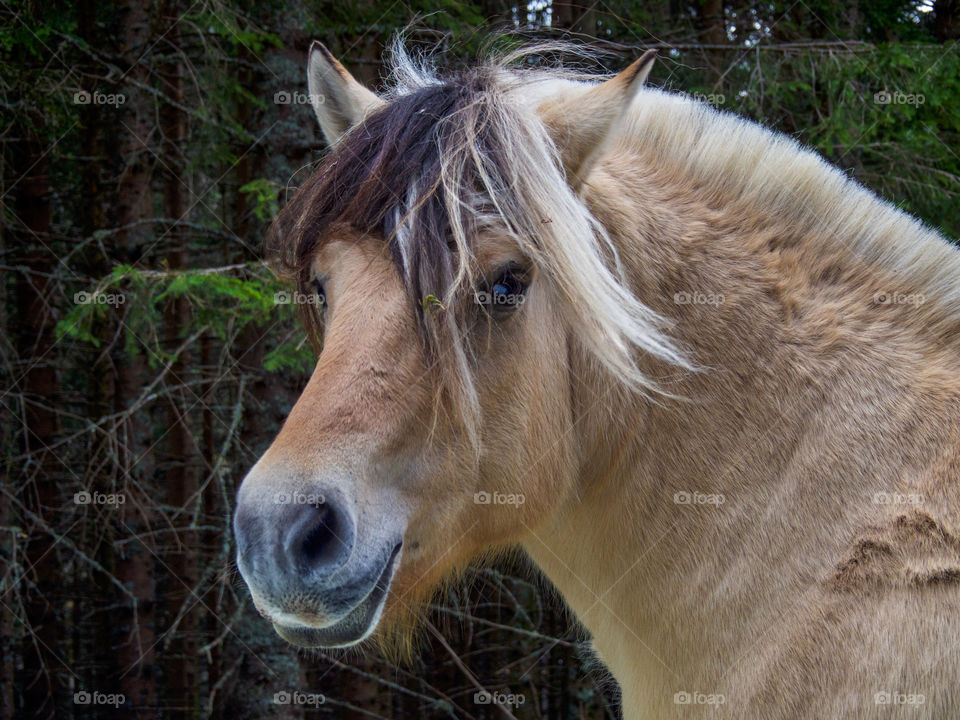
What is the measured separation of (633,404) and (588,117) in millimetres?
953

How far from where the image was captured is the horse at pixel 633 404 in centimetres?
210

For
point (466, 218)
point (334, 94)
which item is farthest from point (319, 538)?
point (334, 94)

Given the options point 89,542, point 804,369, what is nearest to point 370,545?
point 804,369

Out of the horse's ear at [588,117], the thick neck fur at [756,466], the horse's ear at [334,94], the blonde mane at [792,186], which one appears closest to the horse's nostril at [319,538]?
the thick neck fur at [756,466]

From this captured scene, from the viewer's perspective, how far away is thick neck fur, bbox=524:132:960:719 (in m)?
2.21

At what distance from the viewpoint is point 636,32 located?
691 cm

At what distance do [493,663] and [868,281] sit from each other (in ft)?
25.9

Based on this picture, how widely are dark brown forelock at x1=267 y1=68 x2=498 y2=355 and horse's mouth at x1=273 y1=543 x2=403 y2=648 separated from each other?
0.70 m

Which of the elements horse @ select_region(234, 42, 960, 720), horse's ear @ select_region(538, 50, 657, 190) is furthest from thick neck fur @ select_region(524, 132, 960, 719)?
horse's ear @ select_region(538, 50, 657, 190)

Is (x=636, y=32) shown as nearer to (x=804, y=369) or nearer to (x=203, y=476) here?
(x=804, y=369)

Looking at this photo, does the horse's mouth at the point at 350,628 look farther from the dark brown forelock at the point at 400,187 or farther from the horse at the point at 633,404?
the dark brown forelock at the point at 400,187

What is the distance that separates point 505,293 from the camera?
2365 millimetres

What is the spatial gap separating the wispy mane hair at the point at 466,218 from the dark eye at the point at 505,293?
50mm

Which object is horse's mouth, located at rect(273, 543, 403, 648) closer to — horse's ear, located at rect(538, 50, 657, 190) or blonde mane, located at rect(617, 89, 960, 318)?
horse's ear, located at rect(538, 50, 657, 190)
